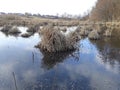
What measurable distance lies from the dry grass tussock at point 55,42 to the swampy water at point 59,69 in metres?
0.88

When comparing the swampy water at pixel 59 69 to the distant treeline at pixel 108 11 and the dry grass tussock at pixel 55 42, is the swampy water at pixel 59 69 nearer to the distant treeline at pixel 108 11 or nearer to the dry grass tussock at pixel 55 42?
the dry grass tussock at pixel 55 42

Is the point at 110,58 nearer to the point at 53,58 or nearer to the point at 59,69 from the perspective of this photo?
the point at 53,58

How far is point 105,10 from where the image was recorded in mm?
61969

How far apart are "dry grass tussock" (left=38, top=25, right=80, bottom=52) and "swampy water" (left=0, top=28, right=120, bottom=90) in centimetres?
88

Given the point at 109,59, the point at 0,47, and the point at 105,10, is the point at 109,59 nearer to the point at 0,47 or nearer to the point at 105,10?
the point at 0,47

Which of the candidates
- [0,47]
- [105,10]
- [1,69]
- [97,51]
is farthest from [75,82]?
[105,10]

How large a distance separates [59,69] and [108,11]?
153ft

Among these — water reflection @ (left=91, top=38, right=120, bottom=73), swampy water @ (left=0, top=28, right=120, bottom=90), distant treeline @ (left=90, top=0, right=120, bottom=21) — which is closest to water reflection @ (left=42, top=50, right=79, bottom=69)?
swampy water @ (left=0, top=28, right=120, bottom=90)

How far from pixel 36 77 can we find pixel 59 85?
2.01m

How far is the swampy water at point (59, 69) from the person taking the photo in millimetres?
14133

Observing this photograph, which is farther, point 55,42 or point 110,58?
point 55,42

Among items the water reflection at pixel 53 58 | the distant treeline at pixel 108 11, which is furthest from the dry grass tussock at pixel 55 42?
the distant treeline at pixel 108 11

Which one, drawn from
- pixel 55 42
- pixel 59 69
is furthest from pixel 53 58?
pixel 59 69

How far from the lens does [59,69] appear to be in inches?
688
